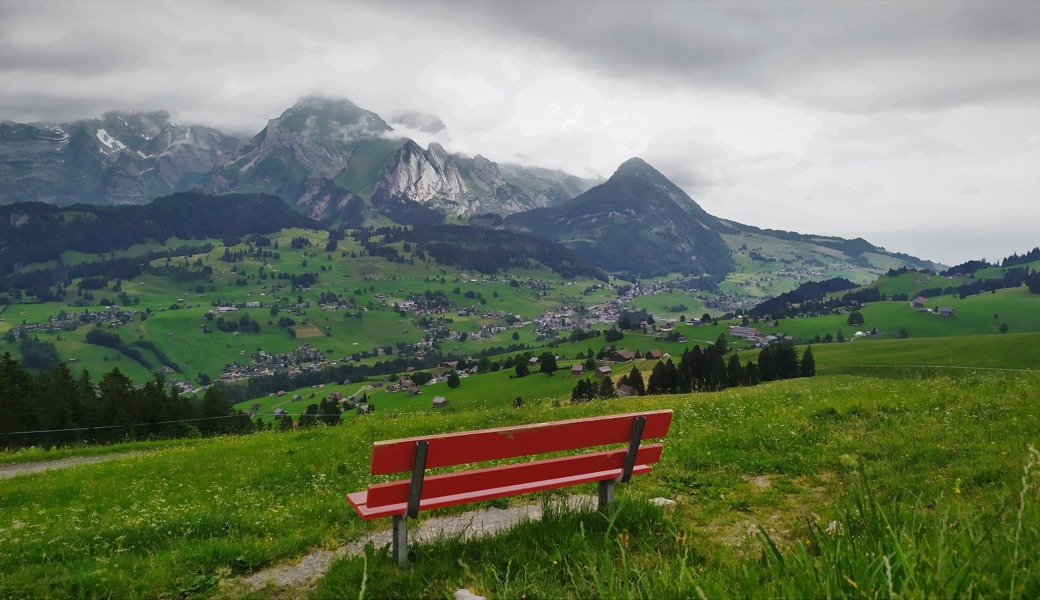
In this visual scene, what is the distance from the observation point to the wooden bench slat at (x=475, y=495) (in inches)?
250

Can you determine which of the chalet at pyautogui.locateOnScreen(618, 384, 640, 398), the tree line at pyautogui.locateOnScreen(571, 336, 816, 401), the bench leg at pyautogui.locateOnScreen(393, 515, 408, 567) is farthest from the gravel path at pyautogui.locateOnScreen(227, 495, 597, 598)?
the chalet at pyautogui.locateOnScreen(618, 384, 640, 398)

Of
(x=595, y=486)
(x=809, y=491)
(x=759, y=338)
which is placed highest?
(x=809, y=491)

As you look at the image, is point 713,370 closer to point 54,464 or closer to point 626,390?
point 626,390

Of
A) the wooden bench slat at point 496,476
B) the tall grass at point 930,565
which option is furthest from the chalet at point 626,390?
the tall grass at point 930,565

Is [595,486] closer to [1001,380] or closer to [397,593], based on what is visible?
[397,593]

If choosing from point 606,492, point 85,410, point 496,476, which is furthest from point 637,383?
point 496,476

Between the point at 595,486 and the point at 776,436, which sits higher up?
the point at 776,436

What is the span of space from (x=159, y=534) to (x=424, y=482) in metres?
5.51

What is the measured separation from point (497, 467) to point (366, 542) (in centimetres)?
293

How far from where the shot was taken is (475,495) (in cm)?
695

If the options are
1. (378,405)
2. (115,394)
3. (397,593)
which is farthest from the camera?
(378,405)

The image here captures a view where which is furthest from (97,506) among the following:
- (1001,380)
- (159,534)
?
(1001,380)

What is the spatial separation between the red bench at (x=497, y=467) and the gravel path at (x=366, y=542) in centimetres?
48

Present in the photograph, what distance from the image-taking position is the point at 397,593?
5.74 meters
